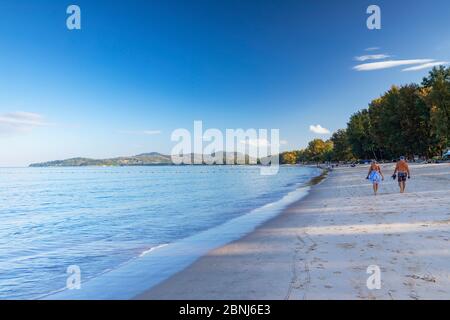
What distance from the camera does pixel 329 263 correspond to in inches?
310

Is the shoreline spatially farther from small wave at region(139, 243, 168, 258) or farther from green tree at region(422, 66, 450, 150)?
green tree at region(422, 66, 450, 150)

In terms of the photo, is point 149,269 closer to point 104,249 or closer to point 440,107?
point 104,249

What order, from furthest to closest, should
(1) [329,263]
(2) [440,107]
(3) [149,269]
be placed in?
(2) [440,107] → (3) [149,269] → (1) [329,263]

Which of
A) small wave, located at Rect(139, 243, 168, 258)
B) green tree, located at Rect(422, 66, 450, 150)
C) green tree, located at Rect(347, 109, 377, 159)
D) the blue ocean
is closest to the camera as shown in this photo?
the blue ocean

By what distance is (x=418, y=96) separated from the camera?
72.5m

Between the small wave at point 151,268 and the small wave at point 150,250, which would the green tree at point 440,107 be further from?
the small wave at point 150,250

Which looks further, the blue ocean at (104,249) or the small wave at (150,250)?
the small wave at (150,250)

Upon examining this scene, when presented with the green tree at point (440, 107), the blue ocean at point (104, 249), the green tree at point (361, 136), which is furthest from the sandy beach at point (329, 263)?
the green tree at point (361, 136)

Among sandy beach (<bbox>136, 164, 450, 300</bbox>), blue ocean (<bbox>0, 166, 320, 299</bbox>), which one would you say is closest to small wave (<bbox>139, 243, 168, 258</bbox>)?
blue ocean (<bbox>0, 166, 320, 299</bbox>)

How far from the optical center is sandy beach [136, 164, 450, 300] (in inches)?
243

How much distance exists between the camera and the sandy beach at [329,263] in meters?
6.18

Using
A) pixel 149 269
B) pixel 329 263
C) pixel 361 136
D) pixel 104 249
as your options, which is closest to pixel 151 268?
pixel 149 269
